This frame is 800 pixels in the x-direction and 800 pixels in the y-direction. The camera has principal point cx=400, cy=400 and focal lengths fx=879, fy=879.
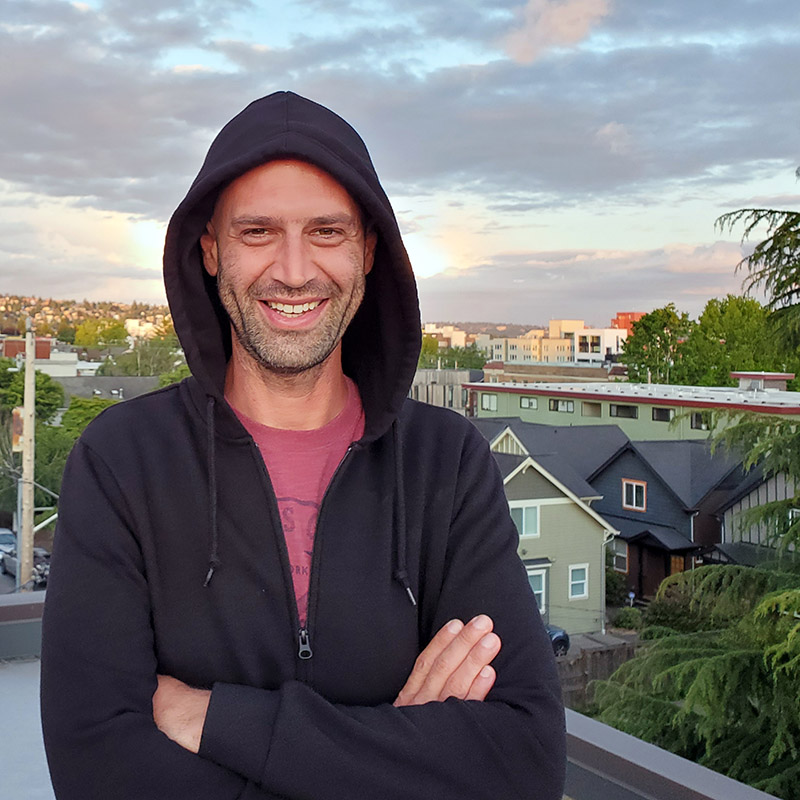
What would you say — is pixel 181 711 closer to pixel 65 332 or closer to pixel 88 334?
pixel 88 334

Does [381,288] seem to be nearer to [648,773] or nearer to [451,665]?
[451,665]

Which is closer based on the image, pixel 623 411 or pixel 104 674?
pixel 104 674

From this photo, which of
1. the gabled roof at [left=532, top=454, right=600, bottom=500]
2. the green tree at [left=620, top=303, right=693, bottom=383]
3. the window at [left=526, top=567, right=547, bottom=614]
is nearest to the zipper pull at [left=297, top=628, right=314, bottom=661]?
the window at [left=526, top=567, right=547, bottom=614]

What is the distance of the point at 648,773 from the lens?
1482 millimetres

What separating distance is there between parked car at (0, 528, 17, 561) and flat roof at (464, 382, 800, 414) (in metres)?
13.6

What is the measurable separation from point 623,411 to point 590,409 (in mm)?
1491

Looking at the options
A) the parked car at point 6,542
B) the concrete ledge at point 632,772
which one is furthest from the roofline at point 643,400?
the concrete ledge at point 632,772

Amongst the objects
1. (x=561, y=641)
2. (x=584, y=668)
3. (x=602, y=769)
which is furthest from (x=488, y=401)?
(x=602, y=769)

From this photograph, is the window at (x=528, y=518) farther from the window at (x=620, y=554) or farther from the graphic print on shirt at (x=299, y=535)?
the graphic print on shirt at (x=299, y=535)

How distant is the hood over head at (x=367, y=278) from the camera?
3.61ft

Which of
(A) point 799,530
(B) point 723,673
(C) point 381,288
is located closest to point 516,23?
(A) point 799,530

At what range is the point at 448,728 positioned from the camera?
1034 mm

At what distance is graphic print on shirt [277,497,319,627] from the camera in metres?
1.11

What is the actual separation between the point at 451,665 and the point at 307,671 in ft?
0.58
